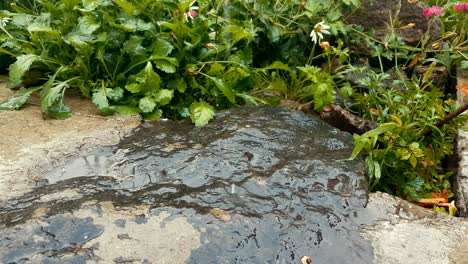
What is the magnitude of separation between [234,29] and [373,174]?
4.10 ft

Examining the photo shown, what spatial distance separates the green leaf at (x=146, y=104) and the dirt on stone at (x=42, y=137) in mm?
62

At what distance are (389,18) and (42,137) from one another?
9.30ft

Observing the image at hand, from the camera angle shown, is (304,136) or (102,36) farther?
(102,36)

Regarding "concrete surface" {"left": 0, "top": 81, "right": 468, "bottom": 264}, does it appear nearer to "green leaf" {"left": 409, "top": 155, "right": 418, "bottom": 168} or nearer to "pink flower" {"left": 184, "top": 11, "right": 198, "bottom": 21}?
"green leaf" {"left": 409, "top": 155, "right": 418, "bottom": 168}

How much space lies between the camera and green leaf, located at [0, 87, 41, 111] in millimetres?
2857

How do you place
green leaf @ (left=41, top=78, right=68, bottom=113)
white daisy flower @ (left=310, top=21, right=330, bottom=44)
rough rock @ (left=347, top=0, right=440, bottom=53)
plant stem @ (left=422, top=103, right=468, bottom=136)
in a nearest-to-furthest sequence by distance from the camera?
1. plant stem @ (left=422, top=103, right=468, bottom=136)
2. green leaf @ (left=41, top=78, right=68, bottom=113)
3. white daisy flower @ (left=310, top=21, right=330, bottom=44)
4. rough rock @ (left=347, top=0, right=440, bottom=53)

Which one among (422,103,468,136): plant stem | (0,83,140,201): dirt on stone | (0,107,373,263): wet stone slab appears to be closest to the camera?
(0,107,373,263): wet stone slab

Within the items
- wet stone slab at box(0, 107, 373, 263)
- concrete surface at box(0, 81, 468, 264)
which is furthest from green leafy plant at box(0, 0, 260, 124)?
wet stone slab at box(0, 107, 373, 263)

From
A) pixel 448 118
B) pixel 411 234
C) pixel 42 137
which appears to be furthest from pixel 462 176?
pixel 42 137

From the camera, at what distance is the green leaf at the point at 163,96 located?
2.90m

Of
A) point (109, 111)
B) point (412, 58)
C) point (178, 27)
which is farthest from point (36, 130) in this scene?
point (412, 58)

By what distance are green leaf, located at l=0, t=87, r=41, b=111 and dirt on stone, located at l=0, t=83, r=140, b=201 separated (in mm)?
32

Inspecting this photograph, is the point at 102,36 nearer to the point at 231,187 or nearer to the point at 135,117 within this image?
the point at 135,117

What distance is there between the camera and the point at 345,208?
83.3 inches
